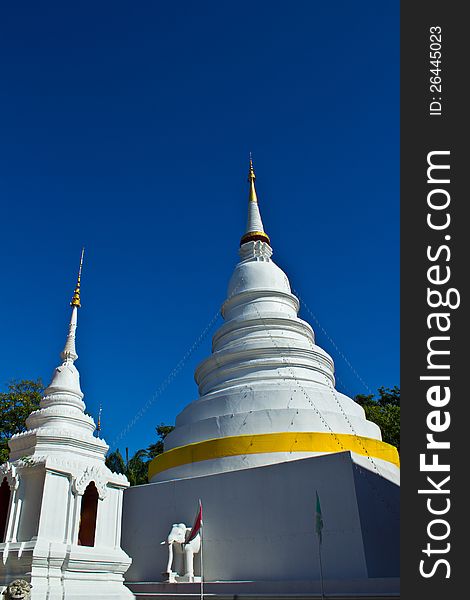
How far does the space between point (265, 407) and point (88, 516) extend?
5275 mm

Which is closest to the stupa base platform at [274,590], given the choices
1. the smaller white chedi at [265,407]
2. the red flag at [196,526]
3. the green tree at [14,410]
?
the red flag at [196,526]

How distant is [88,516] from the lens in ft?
41.2

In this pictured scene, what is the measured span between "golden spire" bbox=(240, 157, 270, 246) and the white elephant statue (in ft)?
42.5

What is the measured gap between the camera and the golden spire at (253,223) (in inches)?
856

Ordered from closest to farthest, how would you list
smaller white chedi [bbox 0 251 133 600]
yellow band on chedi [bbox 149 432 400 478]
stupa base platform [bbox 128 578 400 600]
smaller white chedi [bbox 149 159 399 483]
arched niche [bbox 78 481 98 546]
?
stupa base platform [bbox 128 578 400 600] < smaller white chedi [bbox 0 251 133 600] < arched niche [bbox 78 481 98 546] < yellow band on chedi [bbox 149 432 400 478] < smaller white chedi [bbox 149 159 399 483]

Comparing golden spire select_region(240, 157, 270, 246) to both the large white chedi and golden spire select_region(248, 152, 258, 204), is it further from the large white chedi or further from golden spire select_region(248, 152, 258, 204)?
the large white chedi

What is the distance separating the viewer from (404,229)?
20.8ft

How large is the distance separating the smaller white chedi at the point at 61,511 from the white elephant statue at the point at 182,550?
1256mm

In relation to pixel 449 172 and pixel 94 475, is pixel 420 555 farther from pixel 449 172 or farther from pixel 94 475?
pixel 94 475

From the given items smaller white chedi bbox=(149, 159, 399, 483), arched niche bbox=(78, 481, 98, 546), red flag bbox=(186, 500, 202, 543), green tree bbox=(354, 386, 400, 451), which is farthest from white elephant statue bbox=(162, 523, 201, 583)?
green tree bbox=(354, 386, 400, 451)

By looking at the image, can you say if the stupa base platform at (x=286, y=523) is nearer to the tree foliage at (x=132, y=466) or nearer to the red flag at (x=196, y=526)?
the red flag at (x=196, y=526)

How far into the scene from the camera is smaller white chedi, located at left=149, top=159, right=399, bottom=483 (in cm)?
1273

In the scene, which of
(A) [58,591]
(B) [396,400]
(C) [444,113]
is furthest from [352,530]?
(B) [396,400]

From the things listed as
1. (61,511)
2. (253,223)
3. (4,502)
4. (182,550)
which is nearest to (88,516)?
(61,511)
